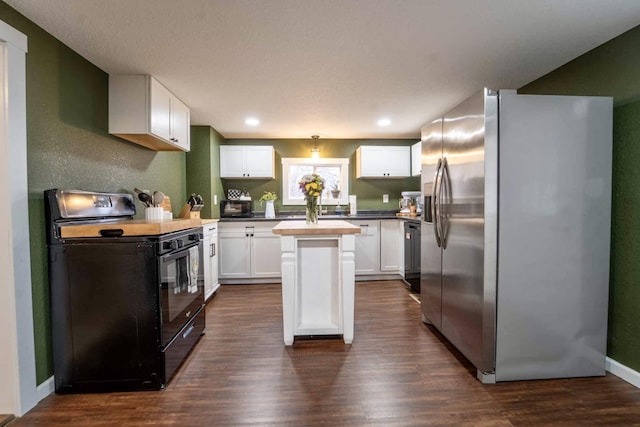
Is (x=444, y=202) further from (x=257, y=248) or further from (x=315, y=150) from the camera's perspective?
(x=315, y=150)

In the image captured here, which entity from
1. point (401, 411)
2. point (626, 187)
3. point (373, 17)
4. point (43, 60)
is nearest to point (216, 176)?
point (43, 60)

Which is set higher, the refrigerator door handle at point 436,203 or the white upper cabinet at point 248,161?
the white upper cabinet at point 248,161

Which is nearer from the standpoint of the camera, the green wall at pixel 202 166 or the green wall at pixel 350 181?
the green wall at pixel 202 166

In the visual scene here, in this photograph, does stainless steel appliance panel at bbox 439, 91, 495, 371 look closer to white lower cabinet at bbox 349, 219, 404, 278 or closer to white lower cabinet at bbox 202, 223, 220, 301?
white lower cabinet at bbox 349, 219, 404, 278

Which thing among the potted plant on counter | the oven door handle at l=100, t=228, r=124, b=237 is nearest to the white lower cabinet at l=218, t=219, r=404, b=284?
the potted plant on counter

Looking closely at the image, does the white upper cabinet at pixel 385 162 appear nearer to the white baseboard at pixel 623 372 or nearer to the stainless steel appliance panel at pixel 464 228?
the stainless steel appliance panel at pixel 464 228

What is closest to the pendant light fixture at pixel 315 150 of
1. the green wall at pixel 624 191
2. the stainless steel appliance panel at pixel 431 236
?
the stainless steel appliance panel at pixel 431 236

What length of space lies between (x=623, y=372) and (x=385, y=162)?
356cm

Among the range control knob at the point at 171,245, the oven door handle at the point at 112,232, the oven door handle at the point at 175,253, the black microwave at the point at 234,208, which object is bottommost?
the oven door handle at the point at 175,253

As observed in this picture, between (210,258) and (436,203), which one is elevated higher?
(436,203)

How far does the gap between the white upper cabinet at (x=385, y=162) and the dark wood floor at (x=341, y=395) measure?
2.87 metres

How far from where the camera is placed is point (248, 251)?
4316 millimetres

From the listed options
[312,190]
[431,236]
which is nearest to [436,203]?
[431,236]

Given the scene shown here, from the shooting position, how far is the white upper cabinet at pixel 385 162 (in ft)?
15.9
